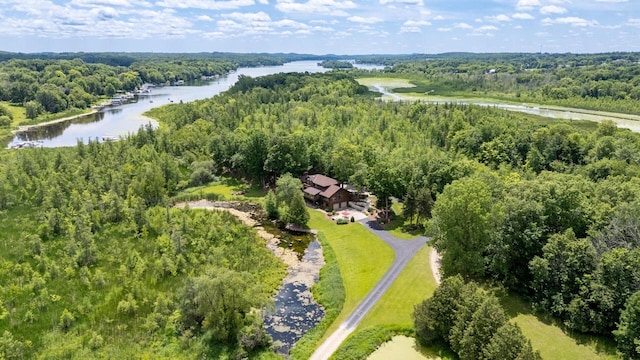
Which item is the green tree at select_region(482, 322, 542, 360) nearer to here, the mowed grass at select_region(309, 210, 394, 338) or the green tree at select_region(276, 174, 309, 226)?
the mowed grass at select_region(309, 210, 394, 338)

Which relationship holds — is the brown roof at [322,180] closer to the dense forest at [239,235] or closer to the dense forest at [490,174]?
the dense forest at [490,174]

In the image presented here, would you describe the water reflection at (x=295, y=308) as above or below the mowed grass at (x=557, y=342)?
below

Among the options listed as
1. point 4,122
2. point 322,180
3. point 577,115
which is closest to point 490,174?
point 322,180

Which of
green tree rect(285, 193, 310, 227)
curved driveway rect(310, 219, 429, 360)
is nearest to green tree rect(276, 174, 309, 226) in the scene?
green tree rect(285, 193, 310, 227)

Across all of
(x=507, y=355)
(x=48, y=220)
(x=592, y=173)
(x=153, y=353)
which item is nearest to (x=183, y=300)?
(x=153, y=353)

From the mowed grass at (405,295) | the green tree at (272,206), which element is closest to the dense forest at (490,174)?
the mowed grass at (405,295)

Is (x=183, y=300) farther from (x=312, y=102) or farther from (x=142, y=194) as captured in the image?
(x=312, y=102)

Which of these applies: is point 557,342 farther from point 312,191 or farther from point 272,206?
point 312,191
